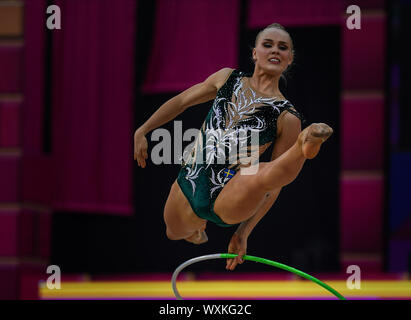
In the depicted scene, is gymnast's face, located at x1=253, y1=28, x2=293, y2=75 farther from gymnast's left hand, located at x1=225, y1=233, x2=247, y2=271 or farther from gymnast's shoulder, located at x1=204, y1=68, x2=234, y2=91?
gymnast's left hand, located at x1=225, y1=233, x2=247, y2=271

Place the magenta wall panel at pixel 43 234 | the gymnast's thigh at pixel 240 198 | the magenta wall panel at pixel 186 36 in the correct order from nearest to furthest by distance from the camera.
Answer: the gymnast's thigh at pixel 240 198
the magenta wall panel at pixel 186 36
the magenta wall panel at pixel 43 234

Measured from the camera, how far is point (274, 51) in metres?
2.11

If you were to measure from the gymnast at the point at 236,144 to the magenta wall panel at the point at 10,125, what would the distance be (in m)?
1.59

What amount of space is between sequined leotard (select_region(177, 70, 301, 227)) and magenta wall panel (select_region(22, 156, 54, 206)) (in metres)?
1.70

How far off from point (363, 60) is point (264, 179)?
2181 mm

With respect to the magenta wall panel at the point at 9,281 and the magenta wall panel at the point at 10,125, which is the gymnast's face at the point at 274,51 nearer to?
the magenta wall panel at the point at 10,125

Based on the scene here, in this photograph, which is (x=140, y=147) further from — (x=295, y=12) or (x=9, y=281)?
(x=9, y=281)

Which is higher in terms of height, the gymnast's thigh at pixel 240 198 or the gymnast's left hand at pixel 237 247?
the gymnast's thigh at pixel 240 198

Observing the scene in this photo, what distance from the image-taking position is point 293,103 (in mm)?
2174

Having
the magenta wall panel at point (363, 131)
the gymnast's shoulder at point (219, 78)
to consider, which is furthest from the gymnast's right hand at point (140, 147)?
the magenta wall panel at point (363, 131)

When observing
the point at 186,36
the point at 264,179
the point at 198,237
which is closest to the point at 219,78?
the point at 264,179

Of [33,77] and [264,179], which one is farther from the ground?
[33,77]

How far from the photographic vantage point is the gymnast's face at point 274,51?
2109 mm

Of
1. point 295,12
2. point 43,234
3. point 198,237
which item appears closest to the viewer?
point 198,237
